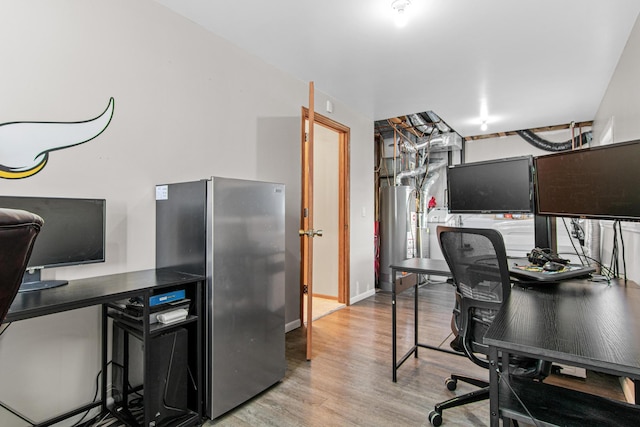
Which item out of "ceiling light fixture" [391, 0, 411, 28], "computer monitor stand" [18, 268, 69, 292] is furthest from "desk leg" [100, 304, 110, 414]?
"ceiling light fixture" [391, 0, 411, 28]

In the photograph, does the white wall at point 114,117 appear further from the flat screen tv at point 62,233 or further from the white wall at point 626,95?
the white wall at point 626,95

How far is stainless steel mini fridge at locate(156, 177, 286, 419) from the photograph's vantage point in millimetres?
1850

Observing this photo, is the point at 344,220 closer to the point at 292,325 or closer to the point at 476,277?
the point at 292,325

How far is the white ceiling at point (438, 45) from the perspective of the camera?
225cm

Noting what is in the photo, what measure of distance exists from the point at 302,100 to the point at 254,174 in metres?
1.10

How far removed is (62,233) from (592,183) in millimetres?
2812

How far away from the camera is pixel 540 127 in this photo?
529 cm

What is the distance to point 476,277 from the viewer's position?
5.69ft

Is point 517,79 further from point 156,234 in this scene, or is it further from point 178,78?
point 156,234

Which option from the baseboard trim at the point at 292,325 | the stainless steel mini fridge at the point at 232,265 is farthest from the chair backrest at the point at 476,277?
the baseboard trim at the point at 292,325

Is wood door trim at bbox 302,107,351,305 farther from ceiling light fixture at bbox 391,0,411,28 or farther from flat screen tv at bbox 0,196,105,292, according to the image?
flat screen tv at bbox 0,196,105,292

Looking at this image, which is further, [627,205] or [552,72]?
[552,72]

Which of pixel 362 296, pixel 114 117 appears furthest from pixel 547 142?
pixel 114 117

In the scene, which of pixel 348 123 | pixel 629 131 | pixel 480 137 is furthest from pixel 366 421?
pixel 480 137
